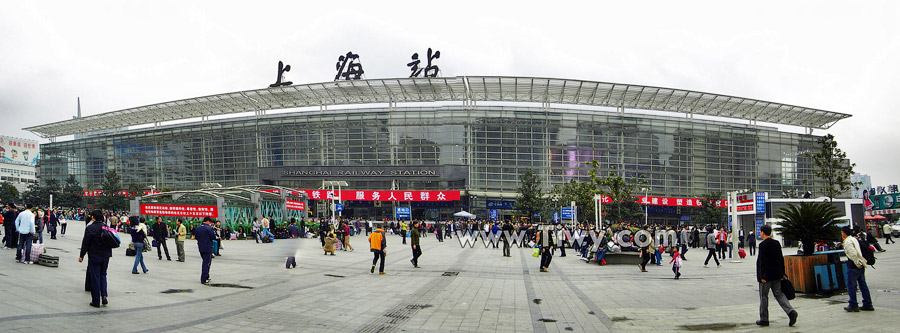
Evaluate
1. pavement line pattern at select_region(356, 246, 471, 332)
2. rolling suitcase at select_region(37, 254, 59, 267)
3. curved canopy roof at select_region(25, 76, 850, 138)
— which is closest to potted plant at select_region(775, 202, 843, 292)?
pavement line pattern at select_region(356, 246, 471, 332)

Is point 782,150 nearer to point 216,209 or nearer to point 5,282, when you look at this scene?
point 216,209

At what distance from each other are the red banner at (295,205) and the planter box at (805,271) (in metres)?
33.7

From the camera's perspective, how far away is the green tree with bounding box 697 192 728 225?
61.5m

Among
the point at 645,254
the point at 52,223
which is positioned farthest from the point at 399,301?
the point at 52,223

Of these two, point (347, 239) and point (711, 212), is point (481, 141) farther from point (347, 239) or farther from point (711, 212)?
point (347, 239)

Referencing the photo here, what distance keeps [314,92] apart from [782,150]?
6302 cm

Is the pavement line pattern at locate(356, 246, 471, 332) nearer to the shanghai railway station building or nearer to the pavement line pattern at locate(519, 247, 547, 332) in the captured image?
the pavement line pattern at locate(519, 247, 547, 332)

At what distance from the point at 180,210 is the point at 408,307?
1106 inches

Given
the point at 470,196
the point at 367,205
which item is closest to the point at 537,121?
the point at 470,196

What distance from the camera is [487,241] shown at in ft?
110

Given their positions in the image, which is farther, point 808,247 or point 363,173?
point 363,173

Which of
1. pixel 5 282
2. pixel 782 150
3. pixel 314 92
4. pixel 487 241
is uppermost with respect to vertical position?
pixel 314 92

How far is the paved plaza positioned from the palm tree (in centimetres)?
154

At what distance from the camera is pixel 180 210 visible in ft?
109
